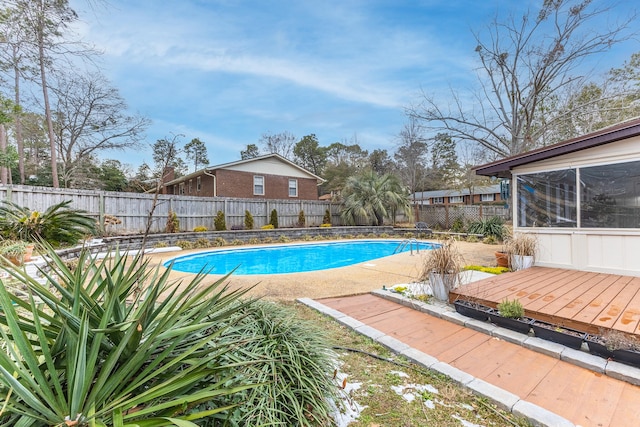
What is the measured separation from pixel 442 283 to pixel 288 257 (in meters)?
7.86

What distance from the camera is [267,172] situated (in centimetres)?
1967

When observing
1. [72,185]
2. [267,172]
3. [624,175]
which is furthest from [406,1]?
[72,185]

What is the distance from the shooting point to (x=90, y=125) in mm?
19578

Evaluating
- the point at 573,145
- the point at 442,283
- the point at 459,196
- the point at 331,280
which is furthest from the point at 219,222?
the point at 459,196

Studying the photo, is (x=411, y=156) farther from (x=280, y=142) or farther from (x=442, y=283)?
(x=442, y=283)

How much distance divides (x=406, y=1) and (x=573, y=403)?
10.5 meters

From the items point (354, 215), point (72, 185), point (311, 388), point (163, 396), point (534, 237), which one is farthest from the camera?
point (72, 185)

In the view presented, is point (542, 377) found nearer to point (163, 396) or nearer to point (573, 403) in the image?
point (573, 403)

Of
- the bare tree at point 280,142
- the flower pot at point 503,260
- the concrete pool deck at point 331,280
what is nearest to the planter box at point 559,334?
the concrete pool deck at point 331,280

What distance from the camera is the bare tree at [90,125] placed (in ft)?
59.4

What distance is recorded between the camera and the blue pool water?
9.27 metres

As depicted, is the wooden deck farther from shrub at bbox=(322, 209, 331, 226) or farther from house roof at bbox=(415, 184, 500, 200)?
house roof at bbox=(415, 184, 500, 200)

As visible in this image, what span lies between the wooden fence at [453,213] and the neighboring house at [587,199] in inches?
387

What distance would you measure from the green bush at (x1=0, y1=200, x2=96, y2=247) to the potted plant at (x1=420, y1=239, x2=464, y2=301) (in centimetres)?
679
